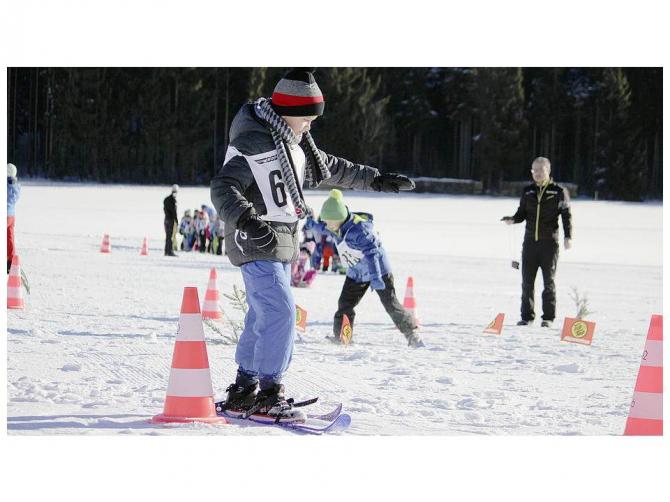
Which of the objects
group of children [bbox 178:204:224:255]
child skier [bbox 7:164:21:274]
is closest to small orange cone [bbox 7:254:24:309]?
child skier [bbox 7:164:21:274]

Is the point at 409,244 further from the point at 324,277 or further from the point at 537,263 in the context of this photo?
the point at 537,263

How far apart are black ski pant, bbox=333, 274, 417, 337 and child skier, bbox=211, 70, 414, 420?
3410mm

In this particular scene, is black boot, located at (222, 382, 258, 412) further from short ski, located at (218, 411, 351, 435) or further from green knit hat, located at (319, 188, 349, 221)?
green knit hat, located at (319, 188, 349, 221)

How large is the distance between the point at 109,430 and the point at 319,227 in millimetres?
10625

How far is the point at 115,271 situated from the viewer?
14.7 m

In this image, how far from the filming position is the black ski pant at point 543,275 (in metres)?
10.6

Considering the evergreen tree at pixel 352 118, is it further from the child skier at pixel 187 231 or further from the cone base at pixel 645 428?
the cone base at pixel 645 428

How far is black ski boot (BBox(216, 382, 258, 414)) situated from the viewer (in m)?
5.06

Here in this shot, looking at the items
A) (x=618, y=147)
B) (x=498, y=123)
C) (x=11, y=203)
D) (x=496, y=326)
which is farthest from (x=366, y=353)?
(x=498, y=123)

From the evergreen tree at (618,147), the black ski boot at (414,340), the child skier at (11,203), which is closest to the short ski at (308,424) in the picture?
the black ski boot at (414,340)

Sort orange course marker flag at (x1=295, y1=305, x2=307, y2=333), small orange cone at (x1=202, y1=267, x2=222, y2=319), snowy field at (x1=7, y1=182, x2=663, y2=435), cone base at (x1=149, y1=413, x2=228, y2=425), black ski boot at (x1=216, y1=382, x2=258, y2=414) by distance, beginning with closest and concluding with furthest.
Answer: cone base at (x1=149, y1=413, x2=228, y2=425)
black ski boot at (x1=216, y1=382, x2=258, y2=414)
snowy field at (x1=7, y1=182, x2=663, y2=435)
orange course marker flag at (x1=295, y1=305, x2=307, y2=333)
small orange cone at (x1=202, y1=267, x2=222, y2=319)

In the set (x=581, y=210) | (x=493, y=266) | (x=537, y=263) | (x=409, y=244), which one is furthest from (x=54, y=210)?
(x=537, y=263)

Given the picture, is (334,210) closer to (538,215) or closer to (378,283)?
(378,283)

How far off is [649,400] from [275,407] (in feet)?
5.74
